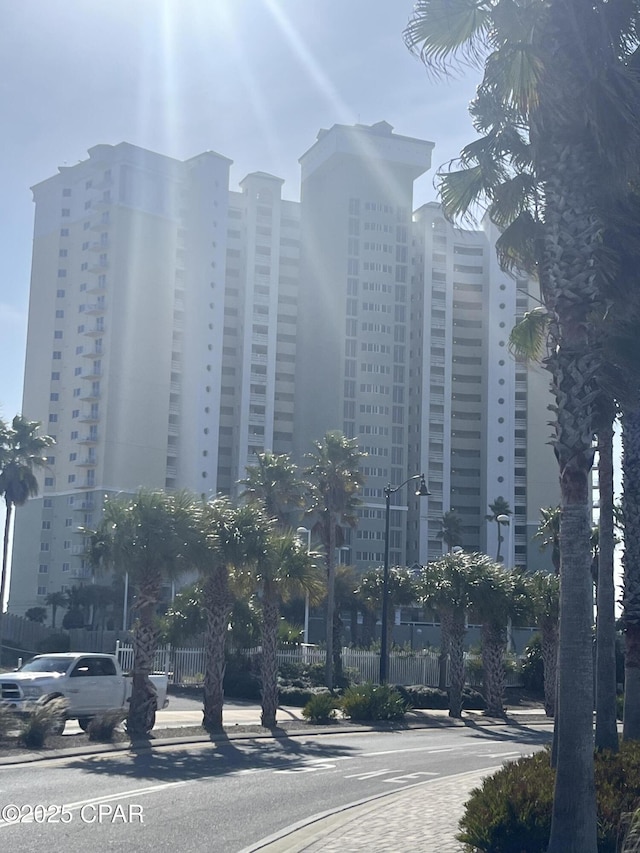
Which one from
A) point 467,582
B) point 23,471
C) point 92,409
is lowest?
point 467,582

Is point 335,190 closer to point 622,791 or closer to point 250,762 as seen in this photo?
point 250,762

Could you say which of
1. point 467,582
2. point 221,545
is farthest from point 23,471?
point 221,545

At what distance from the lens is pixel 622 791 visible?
11.3 meters

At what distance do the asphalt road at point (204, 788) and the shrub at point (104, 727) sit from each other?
1137 millimetres

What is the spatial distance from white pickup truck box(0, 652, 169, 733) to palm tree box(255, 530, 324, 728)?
3585 mm

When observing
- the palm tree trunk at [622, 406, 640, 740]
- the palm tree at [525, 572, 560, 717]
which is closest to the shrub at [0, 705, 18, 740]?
the palm tree trunk at [622, 406, 640, 740]

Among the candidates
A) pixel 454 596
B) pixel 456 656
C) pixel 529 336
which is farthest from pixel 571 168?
pixel 456 656

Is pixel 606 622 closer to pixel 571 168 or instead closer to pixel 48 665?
pixel 571 168

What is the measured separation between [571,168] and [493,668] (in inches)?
1176

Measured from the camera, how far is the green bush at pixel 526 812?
9.82m

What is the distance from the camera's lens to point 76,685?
24.4 meters

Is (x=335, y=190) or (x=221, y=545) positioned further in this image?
(x=335, y=190)

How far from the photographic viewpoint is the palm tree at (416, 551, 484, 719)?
35906 mm

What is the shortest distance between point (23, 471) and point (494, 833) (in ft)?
163
